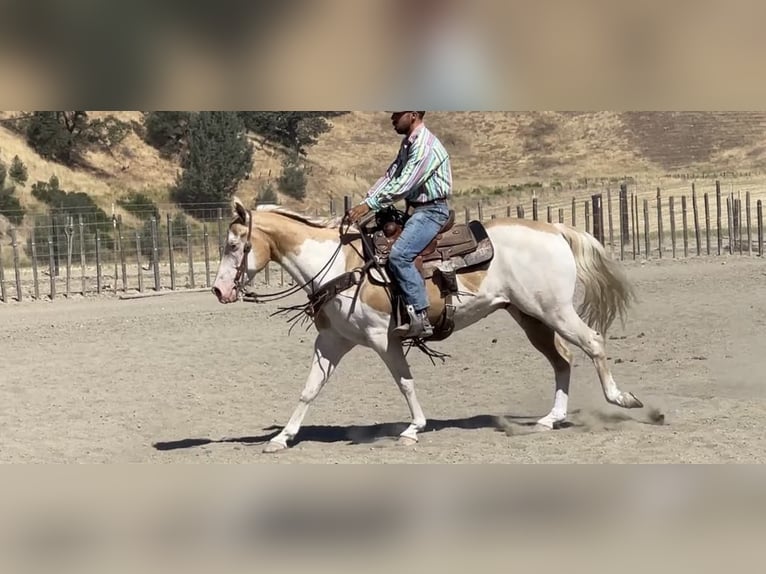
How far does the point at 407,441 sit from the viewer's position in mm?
6715

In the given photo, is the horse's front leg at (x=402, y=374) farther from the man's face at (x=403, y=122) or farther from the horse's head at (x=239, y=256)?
the man's face at (x=403, y=122)

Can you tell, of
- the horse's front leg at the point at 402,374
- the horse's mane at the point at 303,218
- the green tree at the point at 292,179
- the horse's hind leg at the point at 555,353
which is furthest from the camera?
the green tree at the point at 292,179

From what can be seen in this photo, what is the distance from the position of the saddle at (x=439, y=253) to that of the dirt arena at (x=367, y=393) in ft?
3.43

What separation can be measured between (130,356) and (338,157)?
32507mm

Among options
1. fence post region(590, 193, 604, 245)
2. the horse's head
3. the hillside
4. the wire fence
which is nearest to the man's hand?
the horse's head

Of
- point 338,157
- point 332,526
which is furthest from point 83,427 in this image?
point 338,157

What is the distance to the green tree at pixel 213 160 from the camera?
2767 centimetres

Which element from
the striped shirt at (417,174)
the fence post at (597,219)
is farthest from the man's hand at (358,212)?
the fence post at (597,219)

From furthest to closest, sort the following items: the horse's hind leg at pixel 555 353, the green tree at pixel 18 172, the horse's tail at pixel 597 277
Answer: the green tree at pixel 18 172 → the horse's tail at pixel 597 277 → the horse's hind leg at pixel 555 353

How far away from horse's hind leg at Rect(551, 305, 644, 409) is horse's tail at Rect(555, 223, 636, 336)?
0.40 m

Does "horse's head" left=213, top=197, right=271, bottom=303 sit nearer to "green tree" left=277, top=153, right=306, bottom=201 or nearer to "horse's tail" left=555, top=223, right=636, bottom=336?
"horse's tail" left=555, top=223, right=636, bottom=336
